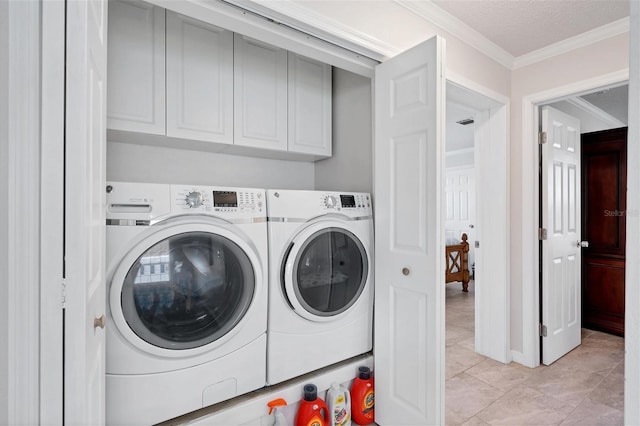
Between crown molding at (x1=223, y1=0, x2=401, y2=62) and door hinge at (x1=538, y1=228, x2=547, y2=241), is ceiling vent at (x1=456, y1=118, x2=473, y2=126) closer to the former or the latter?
door hinge at (x1=538, y1=228, x2=547, y2=241)

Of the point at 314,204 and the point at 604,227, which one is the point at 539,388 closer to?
the point at 604,227

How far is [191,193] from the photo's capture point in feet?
4.51

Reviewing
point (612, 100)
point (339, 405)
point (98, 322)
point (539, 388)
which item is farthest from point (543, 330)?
point (98, 322)

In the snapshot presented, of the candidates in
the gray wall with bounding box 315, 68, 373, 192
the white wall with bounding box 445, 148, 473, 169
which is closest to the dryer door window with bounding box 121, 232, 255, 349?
the gray wall with bounding box 315, 68, 373, 192

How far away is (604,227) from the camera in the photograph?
315 centimetres

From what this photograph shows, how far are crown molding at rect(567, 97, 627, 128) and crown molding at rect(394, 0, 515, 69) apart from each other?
1.20 m

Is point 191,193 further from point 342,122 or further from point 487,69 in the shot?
point 487,69

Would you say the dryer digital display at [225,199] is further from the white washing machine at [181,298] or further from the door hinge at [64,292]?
the door hinge at [64,292]

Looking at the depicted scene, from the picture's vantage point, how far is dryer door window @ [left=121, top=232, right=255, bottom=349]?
4.17 ft

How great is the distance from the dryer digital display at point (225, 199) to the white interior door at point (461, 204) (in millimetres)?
5286

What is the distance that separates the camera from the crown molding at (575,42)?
2.14 meters

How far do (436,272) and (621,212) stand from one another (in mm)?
2662

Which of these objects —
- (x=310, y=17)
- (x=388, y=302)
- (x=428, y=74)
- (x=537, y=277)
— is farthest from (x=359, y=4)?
(x=537, y=277)

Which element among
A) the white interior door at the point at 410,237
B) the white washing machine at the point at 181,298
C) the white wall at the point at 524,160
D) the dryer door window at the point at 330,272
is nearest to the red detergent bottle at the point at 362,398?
the white interior door at the point at 410,237
